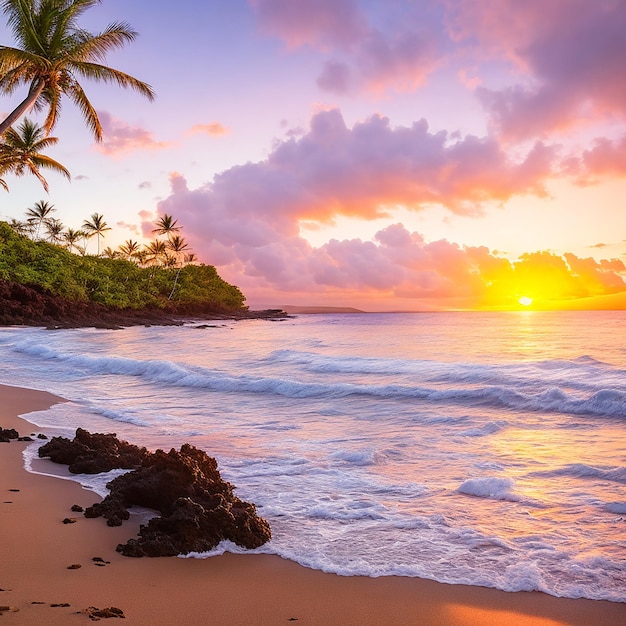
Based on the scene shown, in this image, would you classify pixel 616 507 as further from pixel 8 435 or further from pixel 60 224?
pixel 60 224

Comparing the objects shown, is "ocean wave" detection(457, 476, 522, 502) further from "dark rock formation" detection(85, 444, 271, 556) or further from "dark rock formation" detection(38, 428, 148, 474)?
"dark rock formation" detection(38, 428, 148, 474)

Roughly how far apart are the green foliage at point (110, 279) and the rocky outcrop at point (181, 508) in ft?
161

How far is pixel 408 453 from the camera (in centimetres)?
793

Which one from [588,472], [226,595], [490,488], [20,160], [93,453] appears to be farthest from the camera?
[20,160]

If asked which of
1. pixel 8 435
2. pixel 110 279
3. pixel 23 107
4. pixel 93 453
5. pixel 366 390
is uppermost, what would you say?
pixel 23 107

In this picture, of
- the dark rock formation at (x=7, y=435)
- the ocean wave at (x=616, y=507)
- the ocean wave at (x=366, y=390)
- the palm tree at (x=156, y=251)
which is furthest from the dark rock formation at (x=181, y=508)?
the palm tree at (x=156, y=251)

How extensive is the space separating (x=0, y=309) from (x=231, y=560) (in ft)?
151

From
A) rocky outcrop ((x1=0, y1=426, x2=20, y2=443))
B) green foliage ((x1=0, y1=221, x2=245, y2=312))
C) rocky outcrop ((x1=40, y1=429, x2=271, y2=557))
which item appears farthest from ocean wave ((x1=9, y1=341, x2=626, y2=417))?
green foliage ((x1=0, y1=221, x2=245, y2=312))

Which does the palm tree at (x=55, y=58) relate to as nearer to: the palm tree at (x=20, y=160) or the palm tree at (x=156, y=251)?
the palm tree at (x=20, y=160)

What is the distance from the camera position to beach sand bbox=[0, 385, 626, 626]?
3.32m

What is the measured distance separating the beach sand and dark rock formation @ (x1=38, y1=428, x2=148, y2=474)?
6.30ft

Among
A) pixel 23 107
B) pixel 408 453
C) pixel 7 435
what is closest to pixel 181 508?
pixel 408 453

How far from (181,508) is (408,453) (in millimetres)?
4239

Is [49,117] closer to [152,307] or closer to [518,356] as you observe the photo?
[518,356]
